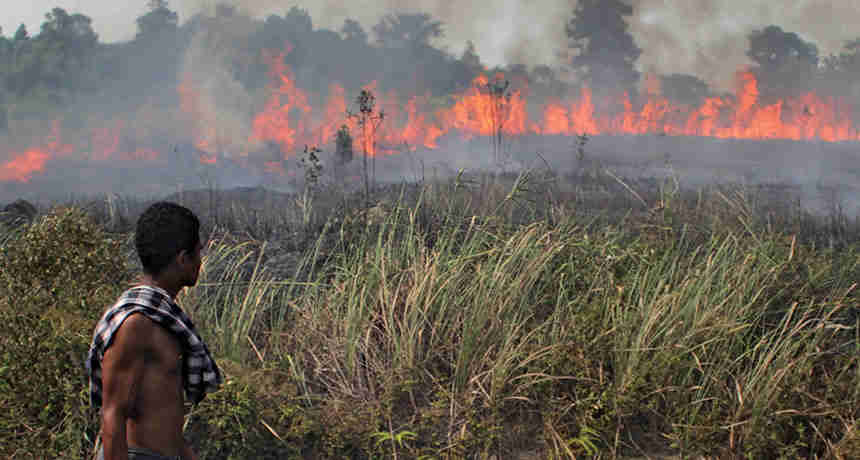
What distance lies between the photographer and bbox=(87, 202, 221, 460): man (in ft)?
6.48

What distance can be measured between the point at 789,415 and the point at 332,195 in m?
7.52

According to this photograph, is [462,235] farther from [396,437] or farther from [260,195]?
[260,195]

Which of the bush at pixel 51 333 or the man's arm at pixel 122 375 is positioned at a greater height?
the man's arm at pixel 122 375

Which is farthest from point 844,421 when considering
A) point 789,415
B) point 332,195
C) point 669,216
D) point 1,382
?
point 332,195

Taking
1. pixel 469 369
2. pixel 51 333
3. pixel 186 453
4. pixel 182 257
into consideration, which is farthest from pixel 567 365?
pixel 51 333

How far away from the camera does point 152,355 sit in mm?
2039

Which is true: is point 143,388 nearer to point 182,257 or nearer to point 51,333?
point 182,257

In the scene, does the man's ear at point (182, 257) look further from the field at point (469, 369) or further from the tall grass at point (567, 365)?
the tall grass at point (567, 365)

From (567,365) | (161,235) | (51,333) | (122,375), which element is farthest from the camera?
(567,365)

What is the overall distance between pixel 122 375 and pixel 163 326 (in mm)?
191

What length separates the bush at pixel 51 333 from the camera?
12.5ft

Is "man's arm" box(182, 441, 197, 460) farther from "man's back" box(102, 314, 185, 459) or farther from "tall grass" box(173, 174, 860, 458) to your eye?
"tall grass" box(173, 174, 860, 458)

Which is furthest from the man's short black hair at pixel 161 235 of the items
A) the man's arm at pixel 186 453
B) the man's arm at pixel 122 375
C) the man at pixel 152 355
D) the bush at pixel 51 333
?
the bush at pixel 51 333

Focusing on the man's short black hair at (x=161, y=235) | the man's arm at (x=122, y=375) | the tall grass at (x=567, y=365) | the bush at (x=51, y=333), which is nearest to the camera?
the man's arm at (x=122, y=375)
